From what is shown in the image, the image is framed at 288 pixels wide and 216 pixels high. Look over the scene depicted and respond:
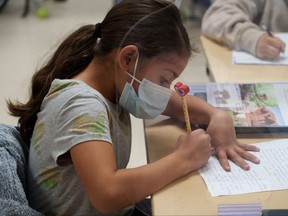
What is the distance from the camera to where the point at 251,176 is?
2.74ft

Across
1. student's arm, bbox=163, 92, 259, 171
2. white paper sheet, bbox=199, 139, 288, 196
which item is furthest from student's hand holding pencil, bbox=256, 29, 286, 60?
white paper sheet, bbox=199, 139, 288, 196

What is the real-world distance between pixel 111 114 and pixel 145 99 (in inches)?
3.4

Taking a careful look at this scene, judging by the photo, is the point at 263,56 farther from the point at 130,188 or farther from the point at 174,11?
the point at 130,188

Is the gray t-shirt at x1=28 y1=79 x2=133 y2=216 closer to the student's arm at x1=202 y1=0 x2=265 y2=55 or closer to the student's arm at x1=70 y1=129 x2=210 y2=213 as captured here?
the student's arm at x1=70 y1=129 x2=210 y2=213

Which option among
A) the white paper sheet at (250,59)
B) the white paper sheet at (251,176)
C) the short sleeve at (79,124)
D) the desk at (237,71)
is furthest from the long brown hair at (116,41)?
the white paper sheet at (250,59)

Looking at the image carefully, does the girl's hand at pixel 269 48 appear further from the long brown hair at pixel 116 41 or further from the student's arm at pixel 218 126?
the long brown hair at pixel 116 41

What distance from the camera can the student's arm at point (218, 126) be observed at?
2.95ft

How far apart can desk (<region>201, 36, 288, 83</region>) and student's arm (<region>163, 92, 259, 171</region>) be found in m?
0.25

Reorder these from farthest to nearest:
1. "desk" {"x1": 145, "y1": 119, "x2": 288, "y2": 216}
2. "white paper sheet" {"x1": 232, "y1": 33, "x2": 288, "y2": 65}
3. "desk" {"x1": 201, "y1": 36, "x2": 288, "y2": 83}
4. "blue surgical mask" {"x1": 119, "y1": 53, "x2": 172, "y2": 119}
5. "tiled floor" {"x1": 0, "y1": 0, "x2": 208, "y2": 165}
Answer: "tiled floor" {"x1": 0, "y1": 0, "x2": 208, "y2": 165}
"white paper sheet" {"x1": 232, "y1": 33, "x2": 288, "y2": 65}
"desk" {"x1": 201, "y1": 36, "x2": 288, "y2": 83}
"blue surgical mask" {"x1": 119, "y1": 53, "x2": 172, "y2": 119}
"desk" {"x1": 145, "y1": 119, "x2": 288, "y2": 216}

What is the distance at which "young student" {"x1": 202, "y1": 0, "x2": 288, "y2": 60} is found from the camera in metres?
1.47

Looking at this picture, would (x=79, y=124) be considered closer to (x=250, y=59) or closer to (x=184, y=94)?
(x=184, y=94)

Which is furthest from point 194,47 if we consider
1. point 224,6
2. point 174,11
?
point 224,6

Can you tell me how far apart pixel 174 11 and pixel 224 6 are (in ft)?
2.60

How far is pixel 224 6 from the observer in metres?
1.58
